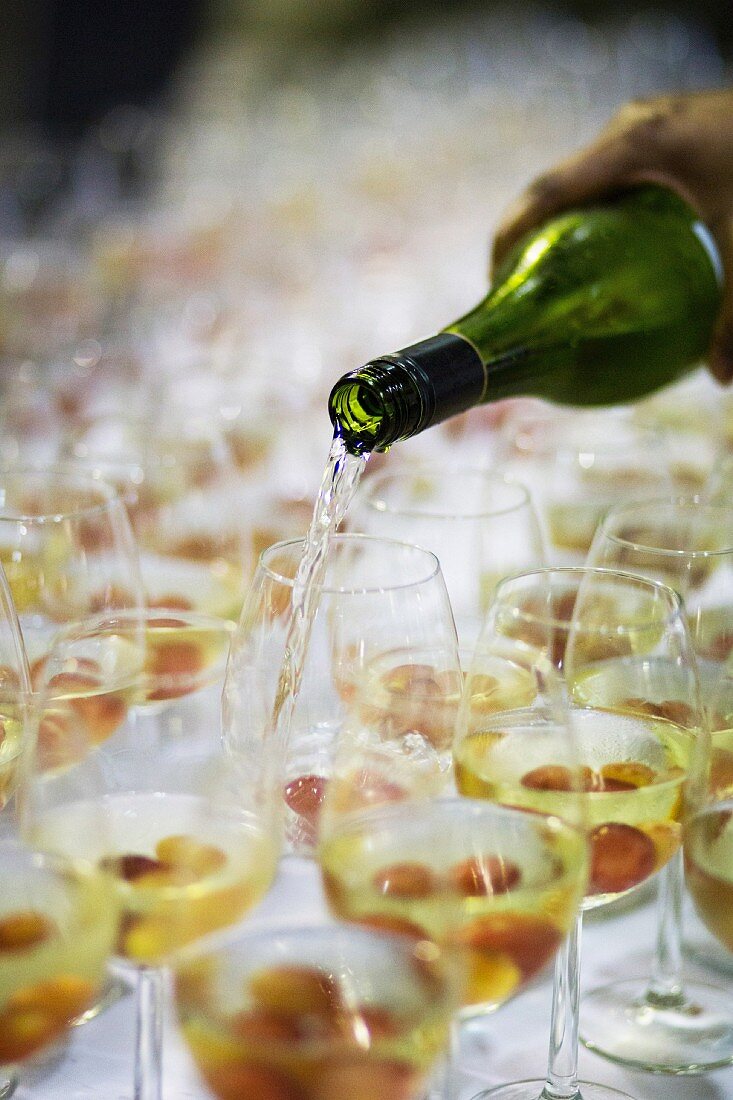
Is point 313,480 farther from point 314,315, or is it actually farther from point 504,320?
point 314,315

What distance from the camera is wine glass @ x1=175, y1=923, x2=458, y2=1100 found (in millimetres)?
558

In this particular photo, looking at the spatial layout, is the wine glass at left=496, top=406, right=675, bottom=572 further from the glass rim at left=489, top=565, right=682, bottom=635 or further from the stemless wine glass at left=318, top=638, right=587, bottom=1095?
the stemless wine glass at left=318, top=638, right=587, bottom=1095

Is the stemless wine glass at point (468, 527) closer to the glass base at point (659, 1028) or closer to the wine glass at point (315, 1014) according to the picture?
the glass base at point (659, 1028)

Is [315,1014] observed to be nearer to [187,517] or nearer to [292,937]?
[292,937]

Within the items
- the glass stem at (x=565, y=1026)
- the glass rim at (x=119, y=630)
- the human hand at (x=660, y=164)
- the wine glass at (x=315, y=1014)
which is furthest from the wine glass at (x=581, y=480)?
the wine glass at (x=315, y=1014)

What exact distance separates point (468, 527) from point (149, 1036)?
54 centimetres

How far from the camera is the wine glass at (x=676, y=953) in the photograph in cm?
94

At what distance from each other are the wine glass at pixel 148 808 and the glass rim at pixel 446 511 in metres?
0.37

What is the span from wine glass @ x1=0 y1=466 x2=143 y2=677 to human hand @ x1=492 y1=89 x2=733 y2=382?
1.97 ft

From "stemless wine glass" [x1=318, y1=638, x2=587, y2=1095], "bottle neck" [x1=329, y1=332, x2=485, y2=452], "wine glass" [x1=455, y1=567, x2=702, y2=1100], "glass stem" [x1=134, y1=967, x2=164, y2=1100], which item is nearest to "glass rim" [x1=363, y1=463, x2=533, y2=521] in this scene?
"bottle neck" [x1=329, y1=332, x2=485, y2=452]

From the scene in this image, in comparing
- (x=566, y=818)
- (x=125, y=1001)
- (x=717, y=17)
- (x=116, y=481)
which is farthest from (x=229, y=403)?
(x=717, y=17)

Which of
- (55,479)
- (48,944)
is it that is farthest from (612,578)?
(55,479)

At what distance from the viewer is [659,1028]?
99 cm

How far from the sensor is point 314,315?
262 cm
